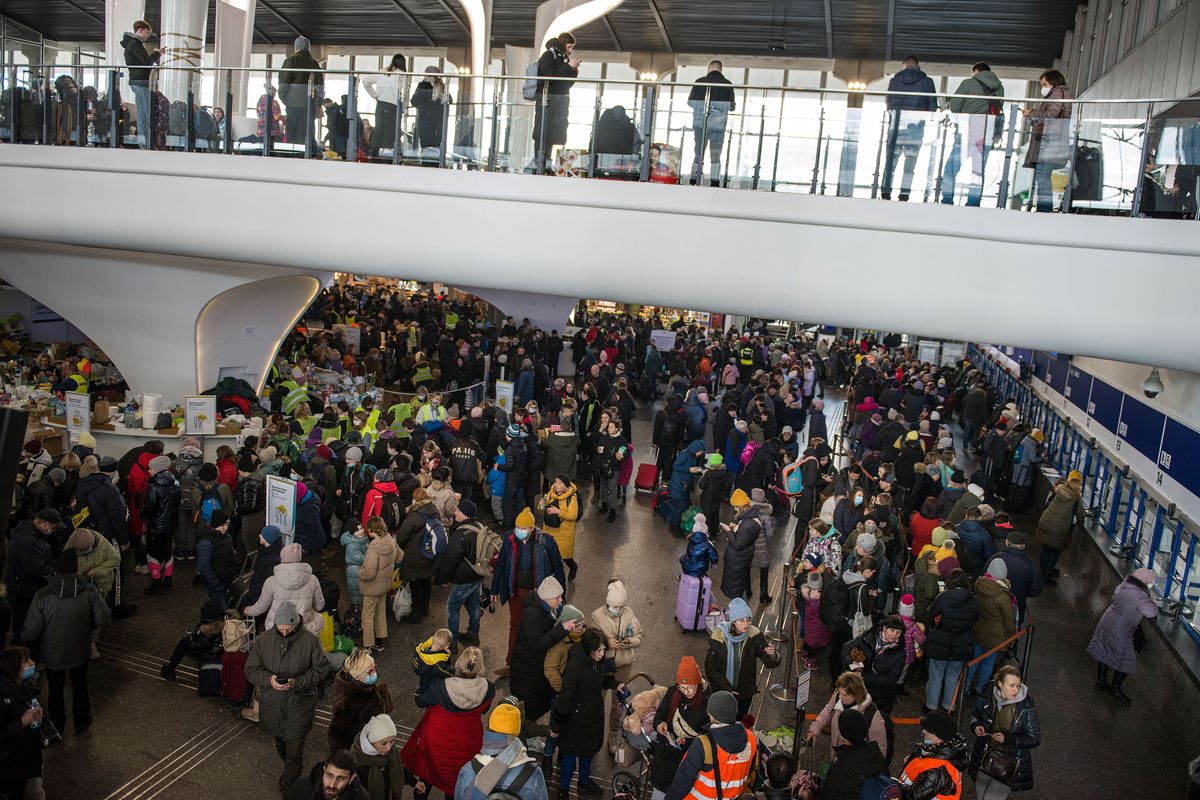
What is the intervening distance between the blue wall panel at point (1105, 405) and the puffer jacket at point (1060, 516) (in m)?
2.63

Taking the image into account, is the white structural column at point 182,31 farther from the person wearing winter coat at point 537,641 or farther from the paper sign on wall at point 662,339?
the paper sign on wall at point 662,339

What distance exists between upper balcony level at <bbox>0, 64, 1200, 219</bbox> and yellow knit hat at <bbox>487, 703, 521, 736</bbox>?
22.9 feet

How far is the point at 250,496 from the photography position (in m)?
9.30

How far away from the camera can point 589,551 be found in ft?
36.6

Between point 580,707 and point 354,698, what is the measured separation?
1.43 m

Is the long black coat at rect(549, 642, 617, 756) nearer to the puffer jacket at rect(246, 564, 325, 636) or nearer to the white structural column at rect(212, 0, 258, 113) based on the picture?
the puffer jacket at rect(246, 564, 325, 636)

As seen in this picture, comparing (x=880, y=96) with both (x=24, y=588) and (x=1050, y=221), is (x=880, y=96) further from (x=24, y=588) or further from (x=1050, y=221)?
(x=24, y=588)

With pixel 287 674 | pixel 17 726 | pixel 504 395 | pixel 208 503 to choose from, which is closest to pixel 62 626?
pixel 17 726

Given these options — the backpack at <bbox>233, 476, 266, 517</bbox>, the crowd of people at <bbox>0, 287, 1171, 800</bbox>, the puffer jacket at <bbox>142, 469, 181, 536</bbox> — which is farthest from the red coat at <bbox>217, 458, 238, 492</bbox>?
the puffer jacket at <bbox>142, 469, 181, 536</bbox>

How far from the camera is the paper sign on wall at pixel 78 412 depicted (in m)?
12.1

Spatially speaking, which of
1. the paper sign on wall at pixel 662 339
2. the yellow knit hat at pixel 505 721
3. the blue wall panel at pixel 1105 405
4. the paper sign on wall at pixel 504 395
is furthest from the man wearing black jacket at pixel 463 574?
the paper sign on wall at pixel 662 339

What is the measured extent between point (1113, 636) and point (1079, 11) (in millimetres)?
19833

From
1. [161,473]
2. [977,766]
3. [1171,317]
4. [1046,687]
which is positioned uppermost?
[1171,317]

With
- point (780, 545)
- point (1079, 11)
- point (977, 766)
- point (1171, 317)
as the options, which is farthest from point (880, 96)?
point (1079, 11)
